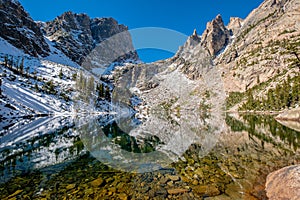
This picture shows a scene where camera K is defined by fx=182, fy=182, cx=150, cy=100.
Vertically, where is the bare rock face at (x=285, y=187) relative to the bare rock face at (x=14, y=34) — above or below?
below

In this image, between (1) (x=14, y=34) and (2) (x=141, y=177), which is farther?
(1) (x=14, y=34)

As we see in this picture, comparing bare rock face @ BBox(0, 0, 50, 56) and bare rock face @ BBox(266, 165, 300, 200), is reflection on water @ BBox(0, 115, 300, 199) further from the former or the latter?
bare rock face @ BBox(0, 0, 50, 56)

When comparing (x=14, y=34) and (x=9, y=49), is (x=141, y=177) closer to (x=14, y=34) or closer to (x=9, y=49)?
(x=9, y=49)

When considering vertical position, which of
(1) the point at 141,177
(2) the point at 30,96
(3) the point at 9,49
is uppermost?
(3) the point at 9,49

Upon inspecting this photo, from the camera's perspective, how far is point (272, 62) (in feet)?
527

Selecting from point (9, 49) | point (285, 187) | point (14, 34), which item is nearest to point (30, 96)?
point (285, 187)

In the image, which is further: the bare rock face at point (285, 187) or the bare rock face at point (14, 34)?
the bare rock face at point (14, 34)

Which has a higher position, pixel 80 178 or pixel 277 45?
pixel 277 45

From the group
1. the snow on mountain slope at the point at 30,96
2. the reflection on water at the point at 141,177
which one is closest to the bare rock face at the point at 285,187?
the reflection on water at the point at 141,177

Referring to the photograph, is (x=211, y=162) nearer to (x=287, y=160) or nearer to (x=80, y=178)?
(x=287, y=160)

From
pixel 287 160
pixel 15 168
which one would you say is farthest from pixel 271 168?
pixel 15 168

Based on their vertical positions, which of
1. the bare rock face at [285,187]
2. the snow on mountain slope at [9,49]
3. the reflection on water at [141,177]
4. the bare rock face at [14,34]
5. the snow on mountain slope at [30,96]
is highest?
the bare rock face at [14,34]

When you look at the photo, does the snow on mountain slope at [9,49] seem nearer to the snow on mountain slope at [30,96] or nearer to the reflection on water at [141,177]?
the snow on mountain slope at [30,96]

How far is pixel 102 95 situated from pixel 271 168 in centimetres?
11975
